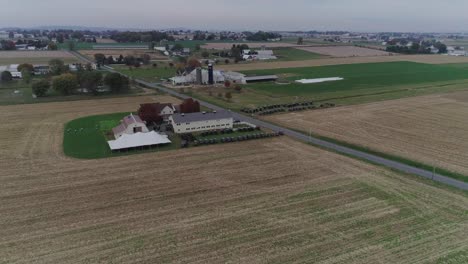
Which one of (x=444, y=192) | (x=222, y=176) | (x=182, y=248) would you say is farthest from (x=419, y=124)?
(x=182, y=248)

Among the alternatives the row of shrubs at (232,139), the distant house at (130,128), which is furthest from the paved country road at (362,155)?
the distant house at (130,128)

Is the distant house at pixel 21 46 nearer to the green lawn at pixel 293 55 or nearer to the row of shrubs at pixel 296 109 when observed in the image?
the green lawn at pixel 293 55

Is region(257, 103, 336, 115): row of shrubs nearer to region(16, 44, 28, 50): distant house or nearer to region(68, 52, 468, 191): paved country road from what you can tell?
region(68, 52, 468, 191): paved country road

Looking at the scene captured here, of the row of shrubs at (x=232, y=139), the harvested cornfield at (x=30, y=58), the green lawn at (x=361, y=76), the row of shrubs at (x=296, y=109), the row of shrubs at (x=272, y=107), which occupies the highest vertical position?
the harvested cornfield at (x=30, y=58)

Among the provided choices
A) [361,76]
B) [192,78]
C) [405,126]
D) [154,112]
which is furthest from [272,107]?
[361,76]

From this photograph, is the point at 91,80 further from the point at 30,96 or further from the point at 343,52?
the point at 343,52

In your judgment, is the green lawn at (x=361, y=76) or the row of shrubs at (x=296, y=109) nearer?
the row of shrubs at (x=296, y=109)

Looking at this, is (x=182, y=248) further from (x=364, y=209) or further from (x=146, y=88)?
(x=146, y=88)
